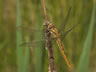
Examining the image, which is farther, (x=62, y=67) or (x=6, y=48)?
(x=6, y=48)

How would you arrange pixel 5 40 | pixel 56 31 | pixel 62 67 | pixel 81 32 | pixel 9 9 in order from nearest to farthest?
pixel 56 31 < pixel 62 67 < pixel 81 32 < pixel 5 40 < pixel 9 9

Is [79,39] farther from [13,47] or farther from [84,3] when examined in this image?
[13,47]

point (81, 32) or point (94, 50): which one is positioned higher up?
point (81, 32)

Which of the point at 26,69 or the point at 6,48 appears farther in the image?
the point at 6,48

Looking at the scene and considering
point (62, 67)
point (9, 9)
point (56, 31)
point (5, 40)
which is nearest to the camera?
point (56, 31)

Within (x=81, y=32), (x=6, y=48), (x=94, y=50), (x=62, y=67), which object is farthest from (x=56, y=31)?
(x=94, y=50)

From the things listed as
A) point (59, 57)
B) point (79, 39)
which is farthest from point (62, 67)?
point (79, 39)

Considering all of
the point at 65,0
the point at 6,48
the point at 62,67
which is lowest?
the point at 62,67

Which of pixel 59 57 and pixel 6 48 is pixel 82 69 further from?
pixel 6 48

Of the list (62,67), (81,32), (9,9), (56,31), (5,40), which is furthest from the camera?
(9,9)
